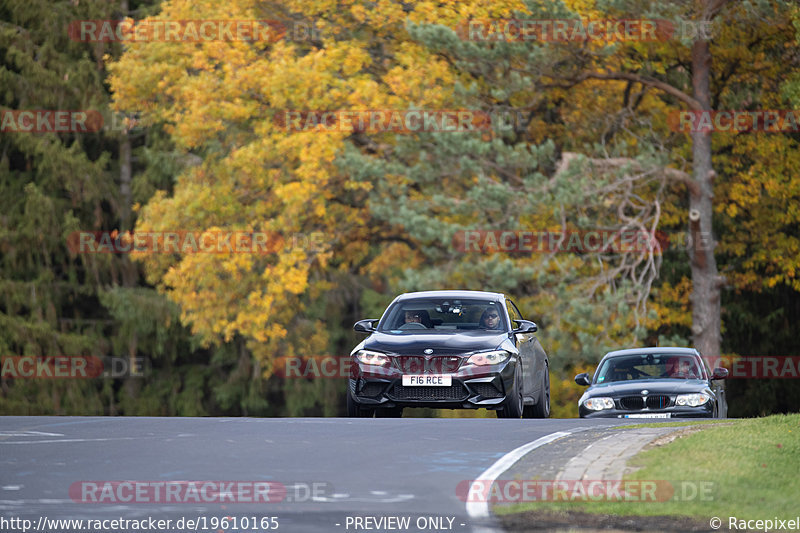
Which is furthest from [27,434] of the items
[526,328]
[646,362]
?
[646,362]

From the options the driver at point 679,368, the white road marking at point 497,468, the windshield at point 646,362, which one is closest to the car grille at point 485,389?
the white road marking at point 497,468

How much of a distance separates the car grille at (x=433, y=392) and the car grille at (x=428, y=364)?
0.62 ft

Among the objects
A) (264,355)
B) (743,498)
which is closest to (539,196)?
(264,355)

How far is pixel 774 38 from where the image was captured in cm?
3897

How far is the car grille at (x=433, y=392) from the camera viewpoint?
56.8 ft

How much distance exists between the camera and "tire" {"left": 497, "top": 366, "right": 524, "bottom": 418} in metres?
17.7

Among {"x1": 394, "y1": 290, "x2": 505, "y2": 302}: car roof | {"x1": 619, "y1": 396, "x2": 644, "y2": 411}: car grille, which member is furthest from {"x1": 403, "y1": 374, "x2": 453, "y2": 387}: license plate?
{"x1": 619, "y1": 396, "x2": 644, "y2": 411}: car grille

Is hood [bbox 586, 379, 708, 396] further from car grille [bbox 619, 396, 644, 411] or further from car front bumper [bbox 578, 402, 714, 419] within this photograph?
car front bumper [bbox 578, 402, 714, 419]

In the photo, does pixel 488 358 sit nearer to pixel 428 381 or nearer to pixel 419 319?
pixel 428 381

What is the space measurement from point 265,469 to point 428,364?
17.4ft

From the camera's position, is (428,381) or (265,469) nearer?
(265,469)

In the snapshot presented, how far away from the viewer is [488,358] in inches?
685

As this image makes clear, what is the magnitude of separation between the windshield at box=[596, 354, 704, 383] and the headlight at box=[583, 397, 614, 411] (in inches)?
42.8

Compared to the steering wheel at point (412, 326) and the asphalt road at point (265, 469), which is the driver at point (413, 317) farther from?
the asphalt road at point (265, 469)
